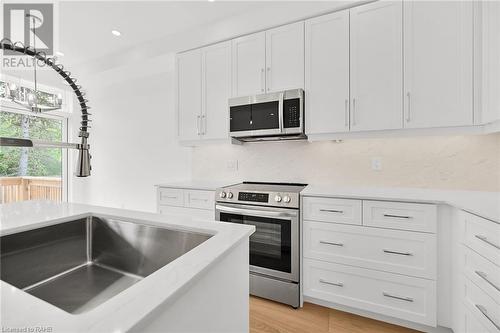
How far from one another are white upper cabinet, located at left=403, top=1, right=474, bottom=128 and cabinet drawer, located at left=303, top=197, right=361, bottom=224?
0.83m

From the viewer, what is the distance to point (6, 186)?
3.71 meters

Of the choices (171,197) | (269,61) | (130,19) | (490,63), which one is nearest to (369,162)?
(490,63)

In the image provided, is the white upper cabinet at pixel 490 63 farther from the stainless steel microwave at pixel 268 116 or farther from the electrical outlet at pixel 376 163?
the stainless steel microwave at pixel 268 116

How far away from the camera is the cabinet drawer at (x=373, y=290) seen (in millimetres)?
1717

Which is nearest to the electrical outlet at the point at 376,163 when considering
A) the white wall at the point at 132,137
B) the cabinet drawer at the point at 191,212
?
the cabinet drawer at the point at 191,212

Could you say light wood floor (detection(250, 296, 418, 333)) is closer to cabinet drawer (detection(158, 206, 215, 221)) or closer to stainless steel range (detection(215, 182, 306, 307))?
stainless steel range (detection(215, 182, 306, 307))

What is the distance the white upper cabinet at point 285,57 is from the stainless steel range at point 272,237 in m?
1.08

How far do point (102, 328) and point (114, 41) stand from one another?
3.67 metres

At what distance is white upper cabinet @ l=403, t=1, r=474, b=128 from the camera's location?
180cm

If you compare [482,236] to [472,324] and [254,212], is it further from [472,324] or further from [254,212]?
[254,212]

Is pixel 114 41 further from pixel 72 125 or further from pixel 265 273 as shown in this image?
pixel 265 273

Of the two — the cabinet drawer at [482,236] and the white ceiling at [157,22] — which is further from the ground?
the white ceiling at [157,22]

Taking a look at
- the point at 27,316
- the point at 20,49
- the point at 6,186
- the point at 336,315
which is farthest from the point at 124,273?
the point at 6,186

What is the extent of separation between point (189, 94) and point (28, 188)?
10.8ft
